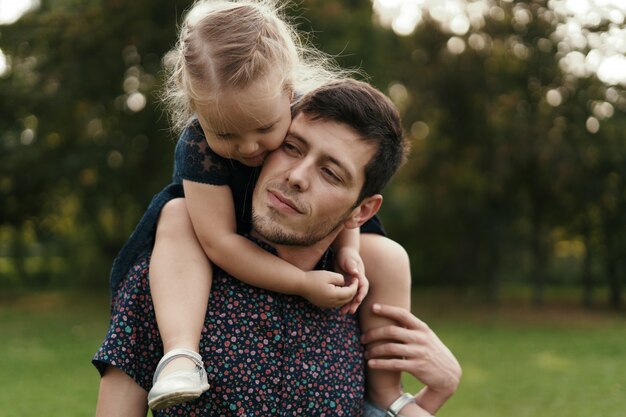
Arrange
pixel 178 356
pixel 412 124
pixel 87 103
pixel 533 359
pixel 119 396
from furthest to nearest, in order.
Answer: pixel 412 124
pixel 87 103
pixel 533 359
pixel 119 396
pixel 178 356

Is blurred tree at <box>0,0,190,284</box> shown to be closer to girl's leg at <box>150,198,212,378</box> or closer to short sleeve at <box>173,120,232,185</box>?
short sleeve at <box>173,120,232,185</box>

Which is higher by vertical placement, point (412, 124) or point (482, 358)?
point (412, 124)

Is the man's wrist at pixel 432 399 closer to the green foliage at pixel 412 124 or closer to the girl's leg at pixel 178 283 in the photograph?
the girl's leg at pixel 178 283

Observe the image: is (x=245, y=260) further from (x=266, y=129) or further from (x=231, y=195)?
(x=266, y=129)

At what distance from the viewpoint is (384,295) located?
7.73 feet

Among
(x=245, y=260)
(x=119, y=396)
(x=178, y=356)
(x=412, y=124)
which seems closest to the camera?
(x=178, y=356)

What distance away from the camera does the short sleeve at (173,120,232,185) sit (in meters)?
2.29

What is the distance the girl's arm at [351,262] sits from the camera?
88.5 inches

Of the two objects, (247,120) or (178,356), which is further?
(247,120)

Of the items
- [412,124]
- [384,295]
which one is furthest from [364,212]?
[412,124]

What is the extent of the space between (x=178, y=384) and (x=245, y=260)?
1.45ft

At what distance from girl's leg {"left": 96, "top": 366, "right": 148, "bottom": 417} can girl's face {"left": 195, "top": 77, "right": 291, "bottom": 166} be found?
69 centimetres

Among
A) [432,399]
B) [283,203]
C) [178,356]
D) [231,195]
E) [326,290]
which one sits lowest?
[432,399]

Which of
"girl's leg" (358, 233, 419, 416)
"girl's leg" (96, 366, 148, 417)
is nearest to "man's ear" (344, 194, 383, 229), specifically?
"girl's leg" (358, 233, 419, 416)
